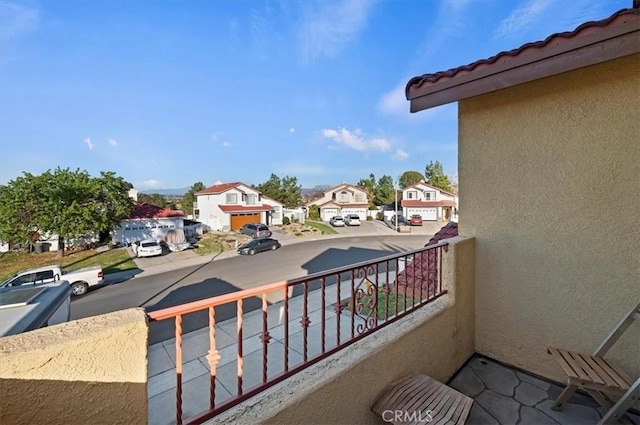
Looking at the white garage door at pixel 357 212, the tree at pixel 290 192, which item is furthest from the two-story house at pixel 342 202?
the tree at pixel 290 192

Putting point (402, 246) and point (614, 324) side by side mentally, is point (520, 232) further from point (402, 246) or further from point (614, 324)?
point (402, 246)

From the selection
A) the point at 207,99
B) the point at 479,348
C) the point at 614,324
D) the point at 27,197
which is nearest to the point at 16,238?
the point at 27,197

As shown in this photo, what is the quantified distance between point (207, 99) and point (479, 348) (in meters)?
18.2

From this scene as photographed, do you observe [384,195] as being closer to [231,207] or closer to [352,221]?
[352,221]

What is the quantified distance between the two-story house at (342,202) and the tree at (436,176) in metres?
14.5

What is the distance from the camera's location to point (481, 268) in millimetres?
3686

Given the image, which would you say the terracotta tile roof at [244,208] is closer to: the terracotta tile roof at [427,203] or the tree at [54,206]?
the tree at [54,206]

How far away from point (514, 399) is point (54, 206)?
24023 millimetres

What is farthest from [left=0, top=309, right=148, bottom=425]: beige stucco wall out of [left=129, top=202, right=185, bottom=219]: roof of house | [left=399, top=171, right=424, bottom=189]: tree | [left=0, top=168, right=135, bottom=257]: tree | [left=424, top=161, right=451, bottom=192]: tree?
[left=399, top=171, right=424, bottom=189]: tree

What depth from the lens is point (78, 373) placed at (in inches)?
40.9

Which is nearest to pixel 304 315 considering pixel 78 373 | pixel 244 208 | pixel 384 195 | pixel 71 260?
pixel 78 373

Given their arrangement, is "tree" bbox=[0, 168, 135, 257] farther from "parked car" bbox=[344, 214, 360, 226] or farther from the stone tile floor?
"parked car" bbox=[344, 214, 360, 226]

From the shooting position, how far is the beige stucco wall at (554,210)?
2.75 m

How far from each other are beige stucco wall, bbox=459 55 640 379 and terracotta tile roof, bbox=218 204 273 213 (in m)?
28.9
